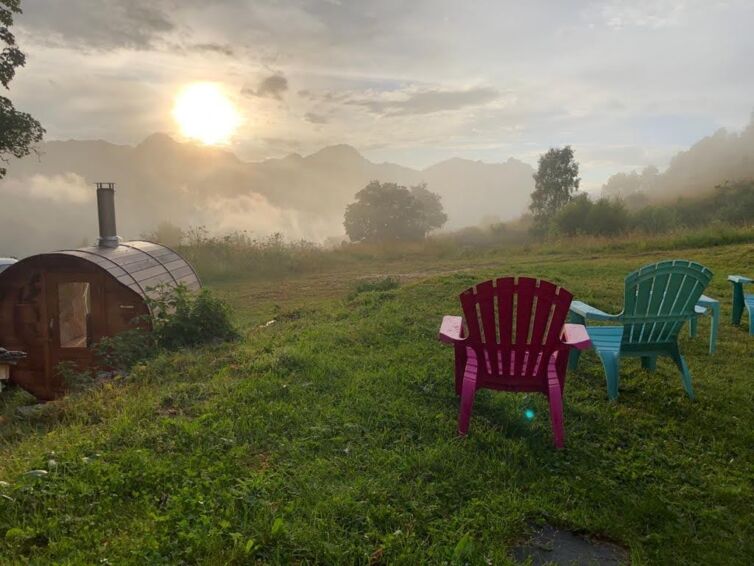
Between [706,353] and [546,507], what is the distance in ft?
13.9

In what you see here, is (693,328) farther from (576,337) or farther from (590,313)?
(576,337)

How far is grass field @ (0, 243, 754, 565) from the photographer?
8.02 feet

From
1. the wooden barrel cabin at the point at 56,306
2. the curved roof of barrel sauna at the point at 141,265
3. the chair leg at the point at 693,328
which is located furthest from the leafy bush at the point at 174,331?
the chair leg at the point at 693,328

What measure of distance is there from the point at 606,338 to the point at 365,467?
2.65 meters

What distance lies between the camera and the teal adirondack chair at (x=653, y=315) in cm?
436

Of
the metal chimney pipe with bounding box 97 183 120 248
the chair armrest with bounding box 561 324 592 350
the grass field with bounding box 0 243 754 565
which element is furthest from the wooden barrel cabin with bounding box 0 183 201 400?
the chair armrest with bounding box 561 324 592 350

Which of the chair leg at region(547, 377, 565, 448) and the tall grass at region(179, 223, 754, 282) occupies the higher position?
the tall grass at region(179, 223, 754, 282)

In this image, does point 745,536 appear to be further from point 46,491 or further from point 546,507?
point 46,491

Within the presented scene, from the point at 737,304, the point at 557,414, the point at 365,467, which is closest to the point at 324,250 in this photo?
the point at 737,304

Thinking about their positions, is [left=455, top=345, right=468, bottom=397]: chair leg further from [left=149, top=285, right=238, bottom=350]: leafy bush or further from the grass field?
[left=149, top=285, right=238, bottom=350]: leafy bush

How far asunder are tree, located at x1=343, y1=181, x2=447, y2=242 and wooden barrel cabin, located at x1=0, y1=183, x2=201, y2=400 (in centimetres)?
4228

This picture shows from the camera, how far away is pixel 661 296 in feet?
14.5

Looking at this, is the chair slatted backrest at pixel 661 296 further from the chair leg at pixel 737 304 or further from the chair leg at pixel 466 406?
the chair leg at pixel 737 304

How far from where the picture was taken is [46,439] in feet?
12.4
